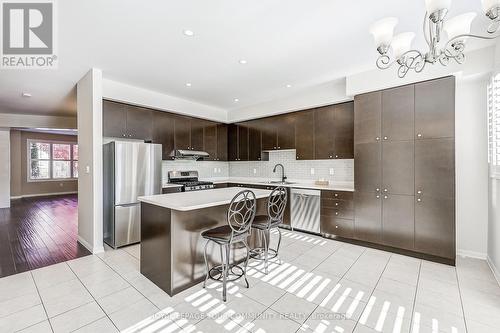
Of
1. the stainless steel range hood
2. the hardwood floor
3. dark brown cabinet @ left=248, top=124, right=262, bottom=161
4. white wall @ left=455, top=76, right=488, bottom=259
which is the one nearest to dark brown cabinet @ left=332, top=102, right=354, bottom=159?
white wall @ left=455, top=76, right=488, bottom=259

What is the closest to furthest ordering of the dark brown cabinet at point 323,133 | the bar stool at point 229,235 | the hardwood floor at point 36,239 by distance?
the bar stool at point 229,235, the hardwood floor at point 36,239, the dark brown cabinet at point 323,133

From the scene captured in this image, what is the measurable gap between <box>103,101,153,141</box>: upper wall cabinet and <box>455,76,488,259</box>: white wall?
5.10m

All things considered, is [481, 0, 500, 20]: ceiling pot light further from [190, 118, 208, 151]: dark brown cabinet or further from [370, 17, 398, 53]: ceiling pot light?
[190, 118, 208, 151]: dark brown cabinet

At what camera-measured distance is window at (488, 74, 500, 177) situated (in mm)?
2605

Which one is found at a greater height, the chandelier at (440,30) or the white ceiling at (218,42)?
the white ceiling at (218,42)

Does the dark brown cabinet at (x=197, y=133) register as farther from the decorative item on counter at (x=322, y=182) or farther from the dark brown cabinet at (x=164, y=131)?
the decorative item on counter at (x=322, y=182)

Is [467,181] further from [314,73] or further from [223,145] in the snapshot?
[223,145]

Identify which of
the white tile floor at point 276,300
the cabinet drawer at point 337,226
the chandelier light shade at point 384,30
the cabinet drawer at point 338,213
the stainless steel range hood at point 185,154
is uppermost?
the chandelier light shade at point 384,30

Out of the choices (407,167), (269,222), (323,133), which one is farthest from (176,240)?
(323,133)

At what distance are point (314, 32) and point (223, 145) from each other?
3.93m

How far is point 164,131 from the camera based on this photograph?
188 inches

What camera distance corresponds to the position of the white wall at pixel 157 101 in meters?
3.95

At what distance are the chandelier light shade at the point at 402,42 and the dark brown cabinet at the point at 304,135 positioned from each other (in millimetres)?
2646

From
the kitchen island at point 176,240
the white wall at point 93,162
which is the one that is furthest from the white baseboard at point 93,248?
the kitchen island at point 176,240
